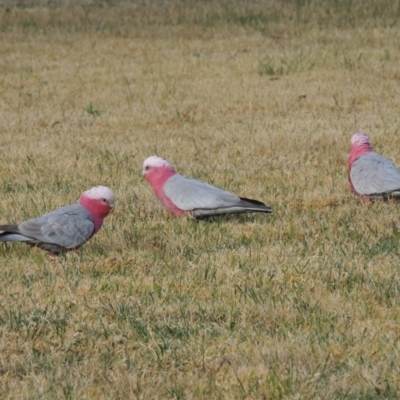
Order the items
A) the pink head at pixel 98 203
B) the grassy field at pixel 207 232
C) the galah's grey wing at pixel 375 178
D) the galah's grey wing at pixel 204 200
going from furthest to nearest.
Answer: the galah's grey wing at pixel 375 178 → the galah's grey wing at pixel 204 200 → the pink head at pixel 98 203 → the grassy field at pixel 207 232

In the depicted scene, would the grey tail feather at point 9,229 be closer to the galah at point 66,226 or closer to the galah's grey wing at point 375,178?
the galah at point 66,226

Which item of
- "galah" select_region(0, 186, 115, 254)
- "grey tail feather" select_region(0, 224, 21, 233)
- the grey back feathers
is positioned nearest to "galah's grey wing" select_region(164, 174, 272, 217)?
"galah" select_region(0, 186, 115, 254)

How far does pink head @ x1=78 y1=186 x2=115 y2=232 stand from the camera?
6.14 metres

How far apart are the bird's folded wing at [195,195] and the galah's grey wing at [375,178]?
1104mm

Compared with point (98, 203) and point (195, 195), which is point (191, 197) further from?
point (98, 203)

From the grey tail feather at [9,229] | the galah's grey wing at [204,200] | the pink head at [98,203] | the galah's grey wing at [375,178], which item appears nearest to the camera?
the grey tail feather at [9,229]

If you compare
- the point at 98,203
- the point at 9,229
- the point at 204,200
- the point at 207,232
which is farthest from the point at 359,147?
the point at 9,229

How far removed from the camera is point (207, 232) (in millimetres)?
6402

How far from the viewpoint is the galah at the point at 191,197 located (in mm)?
6523

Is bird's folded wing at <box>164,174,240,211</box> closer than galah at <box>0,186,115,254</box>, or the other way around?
galah at <box>0,186,115,254</box>

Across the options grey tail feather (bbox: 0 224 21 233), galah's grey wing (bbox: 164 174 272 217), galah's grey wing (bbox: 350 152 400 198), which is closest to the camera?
grey tail feather (bbox: 0 224 21 233)

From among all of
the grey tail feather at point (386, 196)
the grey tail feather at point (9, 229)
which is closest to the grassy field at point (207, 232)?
the grey tail feather at point (386, 196)

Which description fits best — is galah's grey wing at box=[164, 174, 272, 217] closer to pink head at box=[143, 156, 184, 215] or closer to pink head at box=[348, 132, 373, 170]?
pink head at box=[143, 156, 184, 215]

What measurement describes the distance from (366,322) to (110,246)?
2220mm
